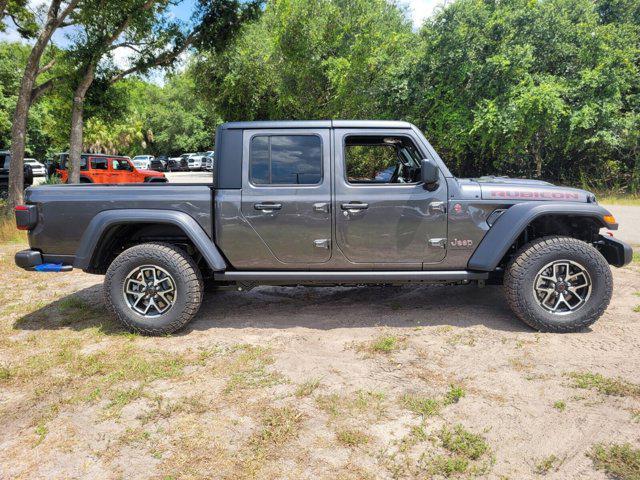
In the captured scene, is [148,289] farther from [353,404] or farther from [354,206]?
[353,404]

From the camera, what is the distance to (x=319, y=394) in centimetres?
311

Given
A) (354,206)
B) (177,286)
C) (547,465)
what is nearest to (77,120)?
(177,286)

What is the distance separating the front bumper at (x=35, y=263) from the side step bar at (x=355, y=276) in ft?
4.51

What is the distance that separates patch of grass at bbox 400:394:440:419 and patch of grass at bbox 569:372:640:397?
3.36 ft


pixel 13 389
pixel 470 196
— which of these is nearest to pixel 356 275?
pixel 470 196

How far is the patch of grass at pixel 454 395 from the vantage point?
9.82 feet

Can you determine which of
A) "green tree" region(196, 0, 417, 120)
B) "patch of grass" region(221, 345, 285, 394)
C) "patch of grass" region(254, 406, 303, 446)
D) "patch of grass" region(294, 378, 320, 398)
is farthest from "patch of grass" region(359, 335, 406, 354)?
"green tree" region(196, 0, 417, 120)

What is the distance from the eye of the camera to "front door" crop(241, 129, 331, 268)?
13.5ft

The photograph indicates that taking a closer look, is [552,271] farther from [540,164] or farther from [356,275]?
[540,164]

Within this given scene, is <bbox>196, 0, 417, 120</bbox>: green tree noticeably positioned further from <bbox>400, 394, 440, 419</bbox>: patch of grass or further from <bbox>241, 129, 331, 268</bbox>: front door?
<bbox>400, 394, 440, 419</bbox>: patch of grass

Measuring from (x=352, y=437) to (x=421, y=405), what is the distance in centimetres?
57

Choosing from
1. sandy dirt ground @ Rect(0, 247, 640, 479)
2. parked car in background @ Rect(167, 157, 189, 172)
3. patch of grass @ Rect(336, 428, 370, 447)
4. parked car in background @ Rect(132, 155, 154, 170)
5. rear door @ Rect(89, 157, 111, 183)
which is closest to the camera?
sandy dirt ground @ Rect(0, 247, 640, 479)

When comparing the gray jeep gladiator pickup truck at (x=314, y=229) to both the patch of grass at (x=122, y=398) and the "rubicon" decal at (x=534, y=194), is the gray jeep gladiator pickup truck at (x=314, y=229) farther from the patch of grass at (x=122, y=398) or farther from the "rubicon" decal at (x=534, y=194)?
the patch of grass at (x=122, y=398)

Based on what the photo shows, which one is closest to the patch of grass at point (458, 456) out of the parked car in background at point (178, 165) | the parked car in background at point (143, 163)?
the parked car in background at point (143, 163)
